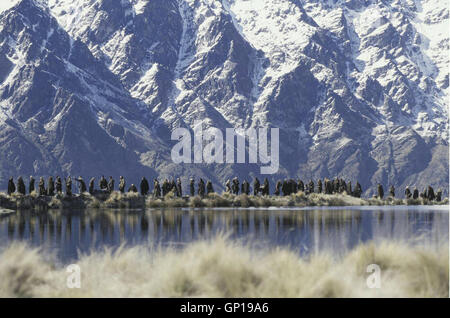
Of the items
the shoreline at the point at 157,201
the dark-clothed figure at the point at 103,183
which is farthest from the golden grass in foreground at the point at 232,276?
the dark-clothed figure at the point at 103,183

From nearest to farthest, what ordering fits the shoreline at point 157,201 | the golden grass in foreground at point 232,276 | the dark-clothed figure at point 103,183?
the golden grass in foreground at point 232,276 → the shoreline at point 157,201 → the dark-clothed figure at point 103,183

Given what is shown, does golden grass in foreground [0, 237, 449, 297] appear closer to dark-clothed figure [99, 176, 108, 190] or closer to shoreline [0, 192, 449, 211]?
shoreline [0, 192, 449, 211]

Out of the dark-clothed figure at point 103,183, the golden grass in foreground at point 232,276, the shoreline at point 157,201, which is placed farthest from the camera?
the dark-clothed figure at point 103,183

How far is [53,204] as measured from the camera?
155 metres

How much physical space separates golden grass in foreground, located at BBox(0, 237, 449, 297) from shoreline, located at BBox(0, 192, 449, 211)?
12043 centimetres

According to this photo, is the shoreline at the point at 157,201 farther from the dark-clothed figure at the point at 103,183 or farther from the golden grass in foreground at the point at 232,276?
the golden grass in foreground at the point at 232,276

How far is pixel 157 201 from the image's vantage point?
168125 millimetres

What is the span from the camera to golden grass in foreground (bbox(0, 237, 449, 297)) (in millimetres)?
25797

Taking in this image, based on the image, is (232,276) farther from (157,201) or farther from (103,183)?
(103,183)

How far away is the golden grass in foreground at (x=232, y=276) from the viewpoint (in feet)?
84.6

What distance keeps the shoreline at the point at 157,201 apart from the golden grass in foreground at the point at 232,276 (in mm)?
120429

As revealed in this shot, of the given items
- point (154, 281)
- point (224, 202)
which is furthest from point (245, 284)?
point (224, 202)

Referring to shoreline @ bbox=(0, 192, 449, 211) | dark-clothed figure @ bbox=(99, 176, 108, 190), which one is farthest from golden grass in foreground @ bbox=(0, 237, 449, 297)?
dark-clothed figure @ bbox=(99, 176, 108, 190)
